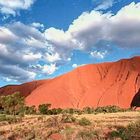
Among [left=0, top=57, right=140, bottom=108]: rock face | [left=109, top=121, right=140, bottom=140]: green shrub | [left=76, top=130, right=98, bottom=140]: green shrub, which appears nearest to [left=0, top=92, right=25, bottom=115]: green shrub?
[left=0, top=57, right=140, bottom=108]: rock face

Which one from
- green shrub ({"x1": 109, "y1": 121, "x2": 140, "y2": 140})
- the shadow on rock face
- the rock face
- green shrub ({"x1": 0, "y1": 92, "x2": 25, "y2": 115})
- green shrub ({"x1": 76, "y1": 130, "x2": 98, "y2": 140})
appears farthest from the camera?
the rock face

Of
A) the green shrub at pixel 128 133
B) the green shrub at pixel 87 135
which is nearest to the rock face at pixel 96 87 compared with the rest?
the green shrub at pixel 128 133

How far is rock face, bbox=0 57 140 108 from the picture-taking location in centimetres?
11450

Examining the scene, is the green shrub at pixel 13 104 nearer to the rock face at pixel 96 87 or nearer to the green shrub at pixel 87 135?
the rock face at pixel 96 87

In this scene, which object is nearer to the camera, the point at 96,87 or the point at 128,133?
the point at 128,133

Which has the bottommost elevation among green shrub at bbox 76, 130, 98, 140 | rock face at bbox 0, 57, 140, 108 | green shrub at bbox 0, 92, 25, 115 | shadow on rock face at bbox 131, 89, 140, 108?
green shrub at bbox 76, 130, 98, 140

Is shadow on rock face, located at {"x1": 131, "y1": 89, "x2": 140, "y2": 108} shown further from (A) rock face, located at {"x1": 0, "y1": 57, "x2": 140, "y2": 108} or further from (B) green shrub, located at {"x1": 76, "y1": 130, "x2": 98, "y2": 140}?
(B) green shrub, located at {"x1": 76, "y1": 130, "x2": 98, "y2": 140}

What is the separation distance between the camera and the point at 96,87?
123m

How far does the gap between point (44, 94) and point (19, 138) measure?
4043 inches

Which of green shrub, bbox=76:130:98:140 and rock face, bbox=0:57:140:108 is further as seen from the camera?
rock face, bbox=0:57:140:108

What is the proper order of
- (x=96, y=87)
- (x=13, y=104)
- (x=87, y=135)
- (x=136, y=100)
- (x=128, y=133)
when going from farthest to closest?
1. (x=96, y=87)
2. (x=136, y=100)
3. (x=13, y=104)
4. (x=128, y=133)
5. (x=87, y=135)

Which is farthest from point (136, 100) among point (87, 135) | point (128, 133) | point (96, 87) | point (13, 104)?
point (87, 135)

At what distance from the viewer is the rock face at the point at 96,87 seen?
114m

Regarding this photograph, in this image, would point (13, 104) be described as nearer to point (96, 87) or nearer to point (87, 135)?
point (87, 135)
